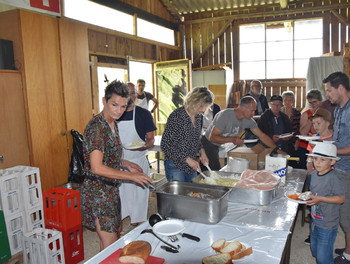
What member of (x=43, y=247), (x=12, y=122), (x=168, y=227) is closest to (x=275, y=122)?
(x=168, y=227)

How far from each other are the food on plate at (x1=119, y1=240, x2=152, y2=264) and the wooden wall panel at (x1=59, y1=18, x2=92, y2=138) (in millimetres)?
3642

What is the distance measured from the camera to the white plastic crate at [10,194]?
303 centimetres

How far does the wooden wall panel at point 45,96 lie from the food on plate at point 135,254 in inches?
128

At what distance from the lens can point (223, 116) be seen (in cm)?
378

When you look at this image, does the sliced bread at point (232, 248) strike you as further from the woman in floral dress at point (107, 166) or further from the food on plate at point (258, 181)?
the food on plate at point (258, 181)

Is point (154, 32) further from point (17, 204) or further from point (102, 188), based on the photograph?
point (102, 188)

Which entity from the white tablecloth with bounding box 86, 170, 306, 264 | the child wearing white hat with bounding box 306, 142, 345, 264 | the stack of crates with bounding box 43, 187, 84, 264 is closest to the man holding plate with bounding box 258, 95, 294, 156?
the child wearing white hat with bounding box 306, 142, 345, 264

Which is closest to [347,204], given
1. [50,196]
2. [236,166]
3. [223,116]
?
[236,166]

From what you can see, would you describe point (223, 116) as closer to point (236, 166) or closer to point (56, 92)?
point (236, 166)

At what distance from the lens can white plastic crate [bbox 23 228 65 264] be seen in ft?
8.84

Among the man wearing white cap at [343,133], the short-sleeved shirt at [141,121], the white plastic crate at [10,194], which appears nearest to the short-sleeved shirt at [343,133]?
the man wearing white cap at [343,133]

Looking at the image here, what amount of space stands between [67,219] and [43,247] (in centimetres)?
44

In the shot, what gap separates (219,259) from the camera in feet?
4.74

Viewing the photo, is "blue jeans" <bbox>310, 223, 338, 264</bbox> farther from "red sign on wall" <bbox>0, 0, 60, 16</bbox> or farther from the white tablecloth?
"red sign on wall" <bbox>0, 0, 60, 16</bbox>
